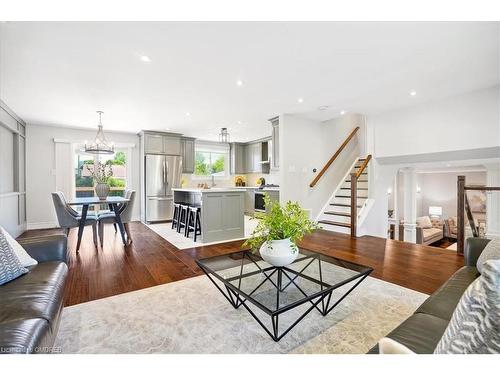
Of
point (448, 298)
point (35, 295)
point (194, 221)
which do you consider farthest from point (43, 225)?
point (448, 298)

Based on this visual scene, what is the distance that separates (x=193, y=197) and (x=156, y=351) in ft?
11.3

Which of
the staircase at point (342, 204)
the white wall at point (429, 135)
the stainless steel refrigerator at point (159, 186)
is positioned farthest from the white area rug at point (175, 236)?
the white wall at point (429, 135)

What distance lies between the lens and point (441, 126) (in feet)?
12.9

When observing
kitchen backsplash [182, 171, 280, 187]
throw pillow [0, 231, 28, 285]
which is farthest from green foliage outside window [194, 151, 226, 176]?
throw pillow [0, 231, 28, 285]

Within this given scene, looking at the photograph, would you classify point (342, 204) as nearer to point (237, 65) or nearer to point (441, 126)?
point (441, 126)

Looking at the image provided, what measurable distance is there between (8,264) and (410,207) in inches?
325

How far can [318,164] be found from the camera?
537 cm

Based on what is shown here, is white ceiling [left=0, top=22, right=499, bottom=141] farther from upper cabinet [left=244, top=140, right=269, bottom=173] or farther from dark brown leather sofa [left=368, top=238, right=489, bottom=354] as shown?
upper cabinet [left=244, top=140, right=269, bottom=173]

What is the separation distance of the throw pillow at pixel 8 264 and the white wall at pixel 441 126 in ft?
17.3

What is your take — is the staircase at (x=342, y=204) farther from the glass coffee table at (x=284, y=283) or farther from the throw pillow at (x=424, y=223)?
the throw pillow at (x=424, y=223)

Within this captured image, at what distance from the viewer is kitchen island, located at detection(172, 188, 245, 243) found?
402 centimetres

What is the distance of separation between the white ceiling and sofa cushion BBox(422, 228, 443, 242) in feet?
18.4

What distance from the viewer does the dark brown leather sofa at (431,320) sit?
0.93 m
